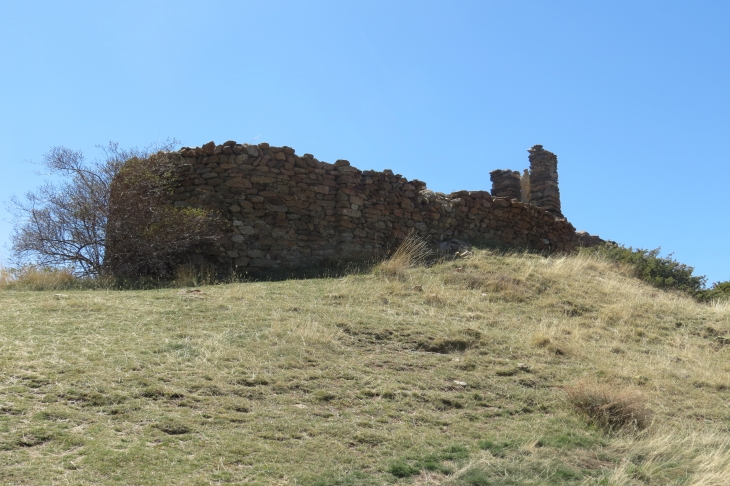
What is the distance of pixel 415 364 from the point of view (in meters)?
8.14

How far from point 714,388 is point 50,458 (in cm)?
710

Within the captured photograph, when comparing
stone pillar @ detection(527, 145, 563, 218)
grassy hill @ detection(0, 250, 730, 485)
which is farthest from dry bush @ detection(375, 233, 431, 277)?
stone pillar @ detection(527, 145, 563, 218)

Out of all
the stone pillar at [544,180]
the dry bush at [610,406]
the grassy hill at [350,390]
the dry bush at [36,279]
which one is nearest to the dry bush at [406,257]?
the grassy hill at [350,390]

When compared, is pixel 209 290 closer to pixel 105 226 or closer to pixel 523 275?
pixel 105 226

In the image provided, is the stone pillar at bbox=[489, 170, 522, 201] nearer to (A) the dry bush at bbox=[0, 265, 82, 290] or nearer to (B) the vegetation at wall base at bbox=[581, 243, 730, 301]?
(B) the vegetation at wall base at bbox=[581, 243, 730, 301]

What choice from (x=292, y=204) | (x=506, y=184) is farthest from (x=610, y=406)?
(x=506, y=184)

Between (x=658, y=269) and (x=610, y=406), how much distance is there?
10076mm

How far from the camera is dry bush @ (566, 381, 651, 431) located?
6789 millimetres

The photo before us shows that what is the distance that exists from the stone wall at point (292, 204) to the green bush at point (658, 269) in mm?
4300

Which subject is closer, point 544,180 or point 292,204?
point 292,204

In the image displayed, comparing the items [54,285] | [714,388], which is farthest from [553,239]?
[54,285]

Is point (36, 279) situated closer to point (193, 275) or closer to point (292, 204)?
point (193, 275)

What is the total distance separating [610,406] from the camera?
22.7 ft

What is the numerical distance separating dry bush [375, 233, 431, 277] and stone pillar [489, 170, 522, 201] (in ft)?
19.0
